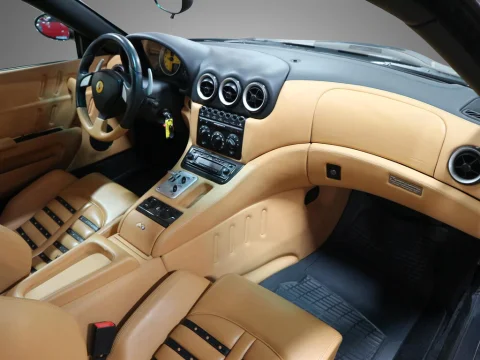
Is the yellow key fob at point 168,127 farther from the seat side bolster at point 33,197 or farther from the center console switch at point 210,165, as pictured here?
the seat side bolster at point 33,197

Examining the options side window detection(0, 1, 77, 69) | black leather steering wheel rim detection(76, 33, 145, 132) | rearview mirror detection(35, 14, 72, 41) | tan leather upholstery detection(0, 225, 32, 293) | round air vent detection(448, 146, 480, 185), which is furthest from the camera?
side window detection(0, 1, 77, 69)

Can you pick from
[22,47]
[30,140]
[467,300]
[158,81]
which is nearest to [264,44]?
[158,81]

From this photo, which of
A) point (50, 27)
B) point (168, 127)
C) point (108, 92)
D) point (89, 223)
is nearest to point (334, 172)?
point (168, 127)

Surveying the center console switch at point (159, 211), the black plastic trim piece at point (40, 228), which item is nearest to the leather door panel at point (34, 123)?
the black plastic trim piece at point (40, 228)

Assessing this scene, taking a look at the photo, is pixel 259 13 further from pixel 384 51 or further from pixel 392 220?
pixel 392 220

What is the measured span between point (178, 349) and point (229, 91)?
0.95 metres

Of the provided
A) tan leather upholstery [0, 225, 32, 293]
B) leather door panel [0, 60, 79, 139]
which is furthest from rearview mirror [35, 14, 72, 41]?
tan leather upholstery [0, 225, 32, 293]

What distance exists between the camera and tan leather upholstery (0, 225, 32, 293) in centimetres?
117

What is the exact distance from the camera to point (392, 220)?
214 centimetres

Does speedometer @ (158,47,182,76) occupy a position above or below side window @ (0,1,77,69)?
above

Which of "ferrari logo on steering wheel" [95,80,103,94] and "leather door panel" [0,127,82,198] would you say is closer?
"ferrari logo on steering wheel" [95,80,103,94]

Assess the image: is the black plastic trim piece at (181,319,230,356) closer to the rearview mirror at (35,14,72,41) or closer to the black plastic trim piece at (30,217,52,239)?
the black plastic trim piece at (30,217,52,239)

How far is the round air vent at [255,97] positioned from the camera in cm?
167

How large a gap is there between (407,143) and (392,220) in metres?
0.80
